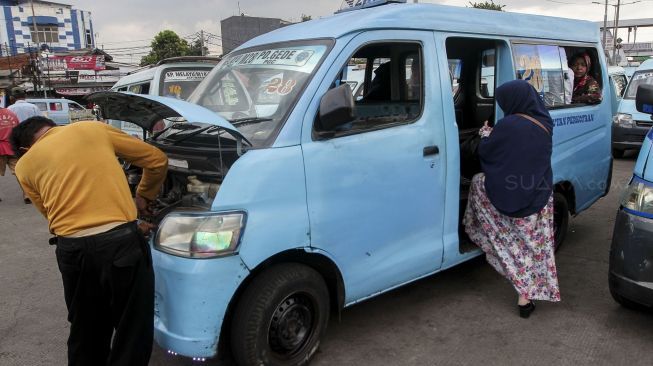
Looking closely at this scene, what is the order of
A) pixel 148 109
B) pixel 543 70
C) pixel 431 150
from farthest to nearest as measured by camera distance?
pixel 543 70
pixel 431 150
pixel 148 109

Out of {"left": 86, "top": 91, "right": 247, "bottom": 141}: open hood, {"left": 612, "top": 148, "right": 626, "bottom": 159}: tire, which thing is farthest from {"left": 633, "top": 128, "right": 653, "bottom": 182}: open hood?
{"left": 612, "top": 148, "right": 626, "bottom": 159}: tire

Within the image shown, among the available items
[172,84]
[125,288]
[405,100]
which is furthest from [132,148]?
[172,84]

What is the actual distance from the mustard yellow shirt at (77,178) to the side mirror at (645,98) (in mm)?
3441

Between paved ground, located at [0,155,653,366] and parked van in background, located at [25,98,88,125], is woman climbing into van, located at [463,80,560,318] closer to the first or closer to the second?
paved ground, located at [0,155,653,366]

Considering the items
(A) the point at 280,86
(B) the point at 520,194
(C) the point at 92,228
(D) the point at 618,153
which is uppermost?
(A) the point at 280,86

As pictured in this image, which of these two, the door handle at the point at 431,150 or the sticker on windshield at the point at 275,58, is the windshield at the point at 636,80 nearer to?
the door handle at the point at 431,150

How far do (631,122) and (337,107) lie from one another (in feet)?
29.6

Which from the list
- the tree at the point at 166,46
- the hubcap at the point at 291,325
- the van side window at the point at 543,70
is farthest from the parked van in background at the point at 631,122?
the tree at the point at 166,46

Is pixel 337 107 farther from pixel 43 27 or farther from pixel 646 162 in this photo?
pixel 43 27

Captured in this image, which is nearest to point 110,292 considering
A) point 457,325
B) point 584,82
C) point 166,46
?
point 457,325

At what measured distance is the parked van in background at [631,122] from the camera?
9.39 m

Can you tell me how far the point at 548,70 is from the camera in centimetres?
442

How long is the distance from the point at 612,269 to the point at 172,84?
21.9 ft

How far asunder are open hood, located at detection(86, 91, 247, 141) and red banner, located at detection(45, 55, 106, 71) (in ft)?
127
